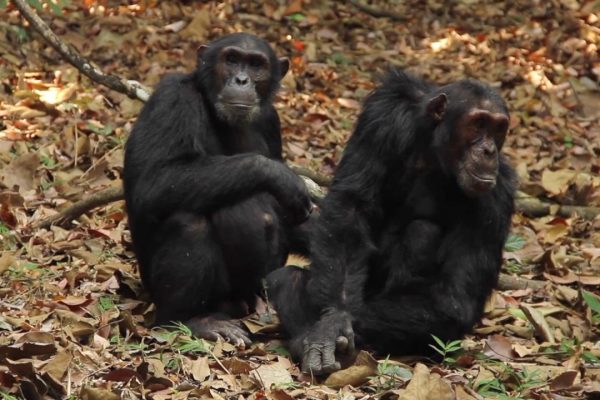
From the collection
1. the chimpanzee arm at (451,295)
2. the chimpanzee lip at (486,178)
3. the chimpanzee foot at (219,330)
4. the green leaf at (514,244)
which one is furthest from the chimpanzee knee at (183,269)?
the green leaf at (514,244)

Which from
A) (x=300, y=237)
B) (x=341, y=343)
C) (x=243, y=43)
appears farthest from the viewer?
(x=300, y=237)

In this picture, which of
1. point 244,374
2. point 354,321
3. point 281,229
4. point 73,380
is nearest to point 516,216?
point 281,229

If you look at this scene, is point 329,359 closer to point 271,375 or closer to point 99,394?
point 271,375

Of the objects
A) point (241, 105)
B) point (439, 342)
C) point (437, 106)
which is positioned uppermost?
point (437, 106)

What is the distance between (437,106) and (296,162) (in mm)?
4344

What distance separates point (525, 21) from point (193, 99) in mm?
10418

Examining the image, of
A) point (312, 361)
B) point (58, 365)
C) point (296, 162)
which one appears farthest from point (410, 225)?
point (296, 162)

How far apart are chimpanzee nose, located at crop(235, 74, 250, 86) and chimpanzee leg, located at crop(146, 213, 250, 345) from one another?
1301 millimetres

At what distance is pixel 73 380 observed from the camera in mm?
6141

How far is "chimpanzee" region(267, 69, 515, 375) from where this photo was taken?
737 centimetres

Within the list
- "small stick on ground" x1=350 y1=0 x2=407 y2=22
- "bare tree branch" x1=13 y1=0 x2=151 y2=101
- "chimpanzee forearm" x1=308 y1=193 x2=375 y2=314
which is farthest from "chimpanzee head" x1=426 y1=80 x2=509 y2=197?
"small stick on ground" x1=350 y1=0 x2=407 y2=22

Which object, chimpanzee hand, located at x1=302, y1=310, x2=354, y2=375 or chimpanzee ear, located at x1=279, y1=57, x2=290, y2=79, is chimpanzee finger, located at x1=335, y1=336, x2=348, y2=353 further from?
chimpanzee ear, located at x1=279, y1=57, x2=290, y2=79

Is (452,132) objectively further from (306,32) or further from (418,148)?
(306,32)

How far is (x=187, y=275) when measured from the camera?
7703 millimetres
